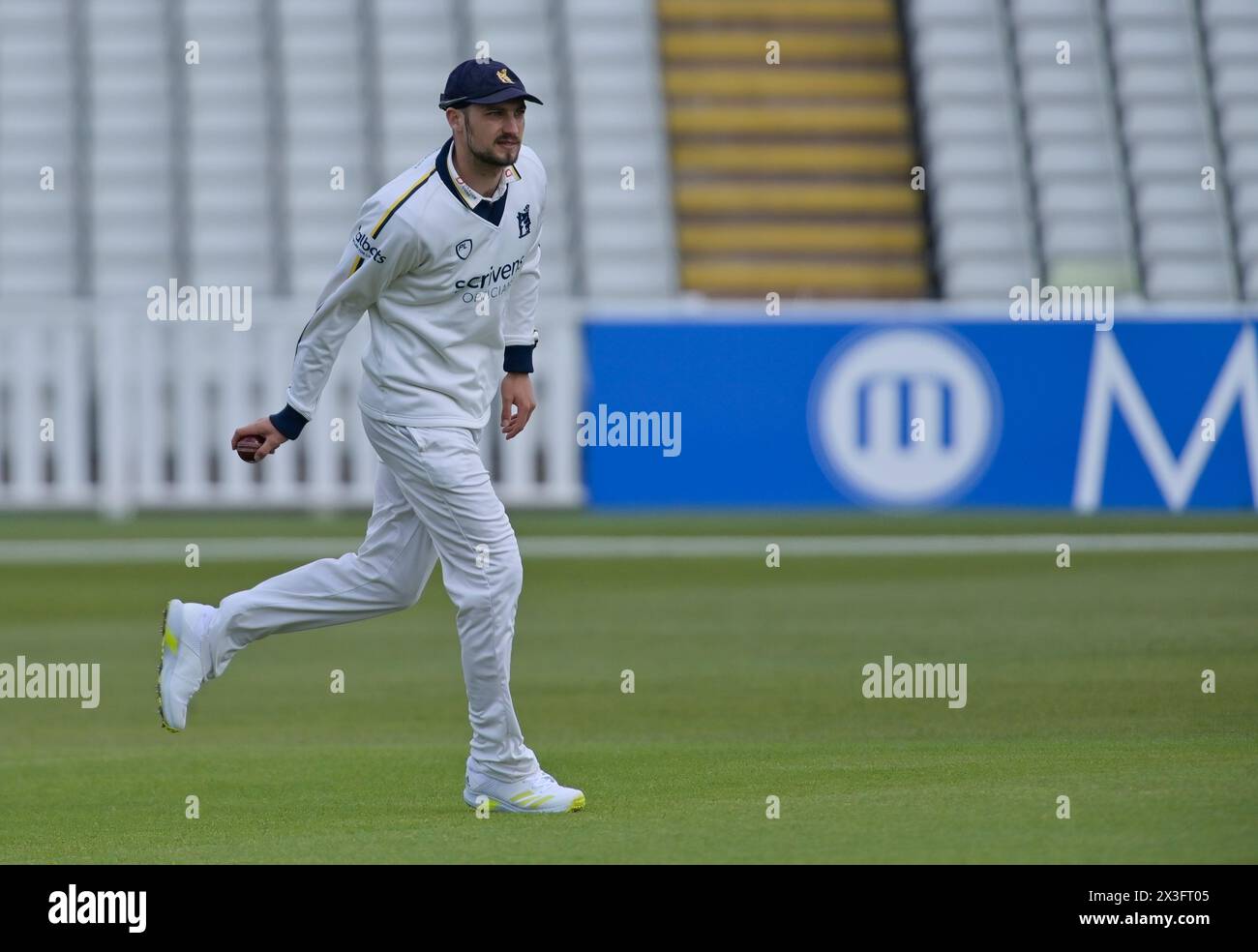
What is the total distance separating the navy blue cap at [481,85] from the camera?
5.38 m

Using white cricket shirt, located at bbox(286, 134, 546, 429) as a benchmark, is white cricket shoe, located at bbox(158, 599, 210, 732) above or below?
below

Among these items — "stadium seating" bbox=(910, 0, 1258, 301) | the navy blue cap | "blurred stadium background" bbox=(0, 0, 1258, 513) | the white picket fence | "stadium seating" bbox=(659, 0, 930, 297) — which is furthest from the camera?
"stadium seating" bbox=(910, 0, 1258, 301)

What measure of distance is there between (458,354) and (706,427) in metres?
10.2

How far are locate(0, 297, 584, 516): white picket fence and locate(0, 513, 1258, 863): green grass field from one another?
3052 millimetres

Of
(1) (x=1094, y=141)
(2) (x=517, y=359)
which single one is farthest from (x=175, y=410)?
(2) (x=517, y=359)

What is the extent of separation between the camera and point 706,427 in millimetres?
15781

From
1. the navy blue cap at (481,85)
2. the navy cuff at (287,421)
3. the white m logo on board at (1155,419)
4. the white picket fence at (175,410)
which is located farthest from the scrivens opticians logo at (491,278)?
the white m logo on board at (1155,419)

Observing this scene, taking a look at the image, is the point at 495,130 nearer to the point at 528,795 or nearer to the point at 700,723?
the point at 528,795

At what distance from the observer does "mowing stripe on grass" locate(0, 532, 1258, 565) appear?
13250 mm

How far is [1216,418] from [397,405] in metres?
11.5

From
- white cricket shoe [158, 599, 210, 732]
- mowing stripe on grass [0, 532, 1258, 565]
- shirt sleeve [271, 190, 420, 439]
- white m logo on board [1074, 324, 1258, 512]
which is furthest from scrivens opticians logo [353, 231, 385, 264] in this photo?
white m logo on board [1074, 324, 1258, 512]

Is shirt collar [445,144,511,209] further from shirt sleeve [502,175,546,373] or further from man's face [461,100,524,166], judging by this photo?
shirt sleeve [502,175,546,373]

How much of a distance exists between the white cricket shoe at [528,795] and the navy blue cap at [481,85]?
186 centimetres

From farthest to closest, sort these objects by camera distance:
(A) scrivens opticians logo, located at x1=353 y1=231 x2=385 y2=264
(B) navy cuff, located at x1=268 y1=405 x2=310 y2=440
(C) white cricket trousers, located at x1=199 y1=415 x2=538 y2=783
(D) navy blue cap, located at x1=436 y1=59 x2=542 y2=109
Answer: (B) navy cuff, located at x1=268 y1=405 x2=310 y2=440 < (C) white cricket trousers, located at x1=199 y1=415 x2=538 y2=783 < (A) scrivens opticians logo, located at x1=353 y1=231 x2=385 y2=264 < (D) navy blue cap, located at x1=436 y1=59 x2=542 y2=109
